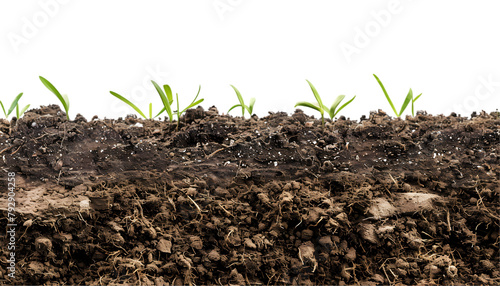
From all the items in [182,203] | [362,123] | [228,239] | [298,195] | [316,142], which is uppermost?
[362,123]

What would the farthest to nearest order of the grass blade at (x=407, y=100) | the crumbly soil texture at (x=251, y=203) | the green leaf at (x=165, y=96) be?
1. the grass blade at (x=407, y=100)
2. the green leaf at (x=165, y=96)
3. the crumbly soil texture at (x=251, y=203)

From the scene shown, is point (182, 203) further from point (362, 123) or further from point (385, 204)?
point (362, 123)

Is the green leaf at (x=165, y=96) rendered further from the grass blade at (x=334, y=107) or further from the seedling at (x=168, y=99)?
the grass blade at (x=334, y=107)

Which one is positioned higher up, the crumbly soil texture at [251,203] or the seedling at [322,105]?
the seedling at [322,105]

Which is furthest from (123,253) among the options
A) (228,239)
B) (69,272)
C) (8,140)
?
(8,140)

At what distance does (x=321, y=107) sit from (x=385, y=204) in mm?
849

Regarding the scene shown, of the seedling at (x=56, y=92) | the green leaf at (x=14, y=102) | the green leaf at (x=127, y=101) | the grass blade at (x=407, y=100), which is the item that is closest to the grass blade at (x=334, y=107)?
the grass blade at (x=407, y=100)

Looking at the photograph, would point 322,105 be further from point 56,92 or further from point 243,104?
point 56,92

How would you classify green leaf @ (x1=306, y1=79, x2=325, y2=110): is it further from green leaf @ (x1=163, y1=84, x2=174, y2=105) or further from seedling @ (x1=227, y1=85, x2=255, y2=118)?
green leaf @ (x1=163, y1=84, x2=174, y2=105)

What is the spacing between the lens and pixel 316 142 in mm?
2717

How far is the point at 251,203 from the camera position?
244cm

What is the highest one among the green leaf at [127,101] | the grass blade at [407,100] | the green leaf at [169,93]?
the grass blade at [407,100]


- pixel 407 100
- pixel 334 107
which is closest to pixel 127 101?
pixel 334 107

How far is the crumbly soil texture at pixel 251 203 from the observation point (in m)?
2.24
